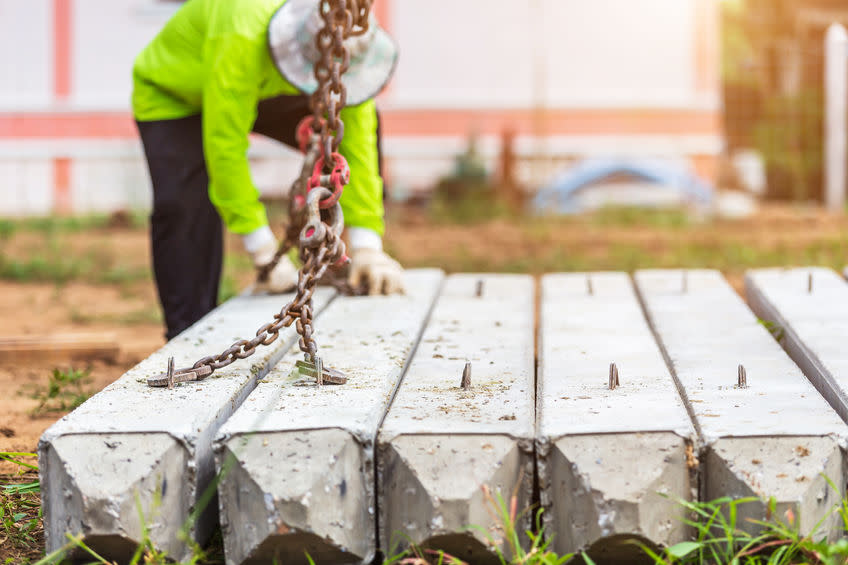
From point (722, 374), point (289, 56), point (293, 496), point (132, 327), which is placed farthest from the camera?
point (132, 327)

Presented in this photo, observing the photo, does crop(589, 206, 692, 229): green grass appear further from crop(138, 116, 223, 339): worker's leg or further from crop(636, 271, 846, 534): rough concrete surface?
crop(636, 271, 846, 534): rough concrete surface

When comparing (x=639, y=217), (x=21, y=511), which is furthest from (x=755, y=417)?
(x=639, y=217)

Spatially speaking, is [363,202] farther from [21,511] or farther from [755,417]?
[755,417]

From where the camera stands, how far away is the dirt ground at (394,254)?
3.70m

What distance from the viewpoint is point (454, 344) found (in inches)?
99.4

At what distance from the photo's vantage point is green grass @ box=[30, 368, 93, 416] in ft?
9.67

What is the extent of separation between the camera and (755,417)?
1.84 m

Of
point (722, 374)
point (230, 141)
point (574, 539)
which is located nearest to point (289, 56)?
point (230, 141)

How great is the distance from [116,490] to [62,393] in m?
1.60

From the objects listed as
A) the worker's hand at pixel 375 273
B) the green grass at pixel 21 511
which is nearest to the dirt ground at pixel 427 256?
the green grass at pixel 21 511

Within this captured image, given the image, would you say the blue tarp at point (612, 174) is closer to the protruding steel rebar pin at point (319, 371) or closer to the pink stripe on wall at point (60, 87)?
the pink stripe on wall at point (60, 87)

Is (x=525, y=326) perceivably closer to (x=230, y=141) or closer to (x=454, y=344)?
(x=454, y=344)

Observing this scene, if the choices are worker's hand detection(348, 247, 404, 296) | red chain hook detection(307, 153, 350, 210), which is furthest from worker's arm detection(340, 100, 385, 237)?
red chain hook detection(307, 153, 350, 210)

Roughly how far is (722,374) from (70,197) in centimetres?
961
